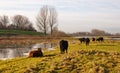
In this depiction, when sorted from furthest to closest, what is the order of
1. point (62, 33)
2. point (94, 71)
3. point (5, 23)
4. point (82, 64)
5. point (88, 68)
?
point (5, 23) → point (62, 33) → point (82, 64) → point (88, 68) → point (94, 71)

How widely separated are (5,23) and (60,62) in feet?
436

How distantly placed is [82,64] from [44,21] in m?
95.3

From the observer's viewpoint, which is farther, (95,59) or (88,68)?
(95,59)

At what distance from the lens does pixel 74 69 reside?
17.1 meters

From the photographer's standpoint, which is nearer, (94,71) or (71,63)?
(94,71)

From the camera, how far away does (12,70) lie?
59.5ft

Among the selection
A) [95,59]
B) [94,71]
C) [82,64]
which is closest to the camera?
[94,71]

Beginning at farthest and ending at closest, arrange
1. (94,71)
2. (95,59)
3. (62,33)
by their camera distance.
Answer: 1. (62,33)
2. (95,59)
3. (94,71)

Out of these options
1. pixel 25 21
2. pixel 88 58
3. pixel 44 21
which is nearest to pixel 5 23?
pixel 25 21

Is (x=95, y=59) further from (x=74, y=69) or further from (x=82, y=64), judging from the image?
(x=74, y=69)

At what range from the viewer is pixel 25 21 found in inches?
5896

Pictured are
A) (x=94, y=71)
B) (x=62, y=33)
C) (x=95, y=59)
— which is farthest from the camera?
(x=62, y=33)

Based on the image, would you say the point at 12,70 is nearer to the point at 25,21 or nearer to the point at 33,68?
the point at 33,68

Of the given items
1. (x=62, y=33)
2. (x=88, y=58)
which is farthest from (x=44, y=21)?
(x=88, y=58)
